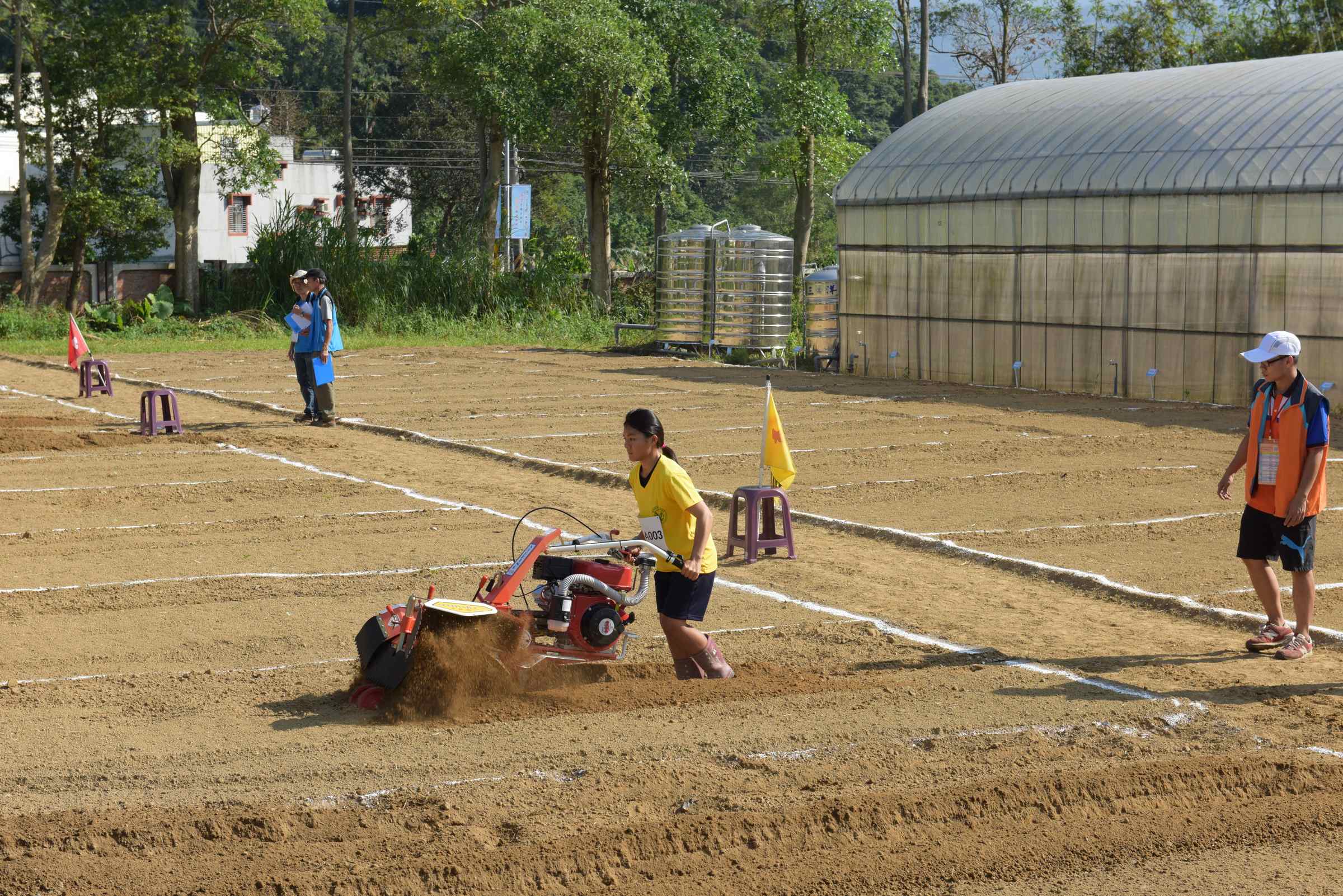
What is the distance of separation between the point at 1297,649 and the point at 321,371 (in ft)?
42.5

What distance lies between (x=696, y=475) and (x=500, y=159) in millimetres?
32952

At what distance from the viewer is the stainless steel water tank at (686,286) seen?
32.4m

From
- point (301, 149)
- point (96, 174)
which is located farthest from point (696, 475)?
point (301, 149)

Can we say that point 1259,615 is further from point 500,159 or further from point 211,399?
point 500,159

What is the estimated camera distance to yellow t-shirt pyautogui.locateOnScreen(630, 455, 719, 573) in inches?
296

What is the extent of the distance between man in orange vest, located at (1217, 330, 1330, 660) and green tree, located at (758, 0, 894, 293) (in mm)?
33840

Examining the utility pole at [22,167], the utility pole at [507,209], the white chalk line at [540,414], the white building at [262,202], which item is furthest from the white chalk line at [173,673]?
the white building at [262,202]

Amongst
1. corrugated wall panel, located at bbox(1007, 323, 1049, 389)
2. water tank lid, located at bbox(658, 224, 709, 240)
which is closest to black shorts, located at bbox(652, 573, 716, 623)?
corrugated wall panel, located at bbox(1007, 323, 1049, 389)

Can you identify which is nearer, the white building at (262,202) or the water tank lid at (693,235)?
the water tank lid at (693,235)

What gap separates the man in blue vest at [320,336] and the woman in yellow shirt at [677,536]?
1109cm

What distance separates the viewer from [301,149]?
68.1 meters

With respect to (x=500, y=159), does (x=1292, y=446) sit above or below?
below

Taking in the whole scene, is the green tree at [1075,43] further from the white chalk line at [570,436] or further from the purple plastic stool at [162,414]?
the purple plastic stool at [162,414]

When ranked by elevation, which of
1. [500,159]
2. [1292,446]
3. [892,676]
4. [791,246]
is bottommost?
[892,676]
